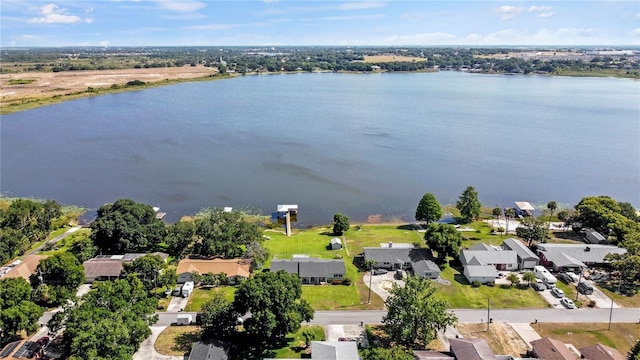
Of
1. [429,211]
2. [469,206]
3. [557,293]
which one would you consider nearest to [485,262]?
[557,293]

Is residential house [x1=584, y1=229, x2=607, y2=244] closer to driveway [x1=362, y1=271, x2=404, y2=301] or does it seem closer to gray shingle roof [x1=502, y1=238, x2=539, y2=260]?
gray shingle roof [x1=502, y1=238, x2=539, y2=260]

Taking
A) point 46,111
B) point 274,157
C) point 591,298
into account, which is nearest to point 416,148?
point 274,157

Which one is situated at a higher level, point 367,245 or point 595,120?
point 595,120

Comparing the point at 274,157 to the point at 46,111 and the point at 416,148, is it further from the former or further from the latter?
the point at 46,111

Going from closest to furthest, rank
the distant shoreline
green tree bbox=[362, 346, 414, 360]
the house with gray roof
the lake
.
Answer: green tree bbox=[362, 346, 414, 360] → the house with gray roof → the lake → the distant shoreline

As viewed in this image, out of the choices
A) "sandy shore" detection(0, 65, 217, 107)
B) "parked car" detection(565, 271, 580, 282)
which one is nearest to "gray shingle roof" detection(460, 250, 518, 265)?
"parked car" detection(565, 271, 580, 282)

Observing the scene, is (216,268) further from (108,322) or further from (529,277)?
(529,277)
